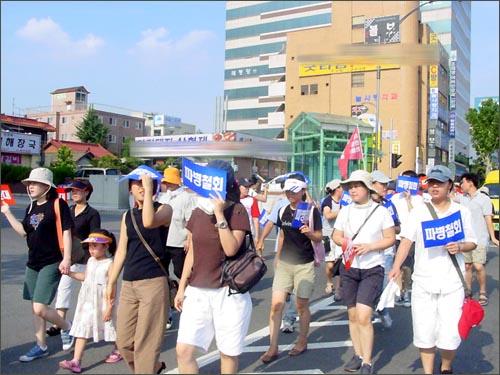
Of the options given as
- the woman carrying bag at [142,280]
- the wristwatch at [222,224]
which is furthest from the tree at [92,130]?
the wristwatch at [222,224]

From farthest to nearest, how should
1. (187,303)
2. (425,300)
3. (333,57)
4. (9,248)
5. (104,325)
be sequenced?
(9,248), (104,325), (425,300), (333,57), (187,303)

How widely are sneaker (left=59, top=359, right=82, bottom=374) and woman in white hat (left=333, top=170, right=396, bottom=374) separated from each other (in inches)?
93.3

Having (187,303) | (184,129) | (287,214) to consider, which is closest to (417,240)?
(287,214)

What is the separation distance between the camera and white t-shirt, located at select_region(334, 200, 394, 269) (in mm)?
4383

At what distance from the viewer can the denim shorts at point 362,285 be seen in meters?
4.29

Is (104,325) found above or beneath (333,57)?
beneath

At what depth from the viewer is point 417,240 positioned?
13.4 feet

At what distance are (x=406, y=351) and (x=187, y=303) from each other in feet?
9.07

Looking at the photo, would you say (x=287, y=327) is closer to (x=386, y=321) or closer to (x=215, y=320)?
(x=386, y=321)

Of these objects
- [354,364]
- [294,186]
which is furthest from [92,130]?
[354,364]

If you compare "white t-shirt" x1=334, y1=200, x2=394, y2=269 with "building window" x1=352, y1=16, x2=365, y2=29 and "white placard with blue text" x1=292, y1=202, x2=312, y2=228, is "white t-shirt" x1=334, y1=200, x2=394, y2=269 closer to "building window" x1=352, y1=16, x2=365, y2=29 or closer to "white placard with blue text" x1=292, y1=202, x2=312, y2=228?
"white placard with blue text" x1=292, y1=202, x2=312, y2=228

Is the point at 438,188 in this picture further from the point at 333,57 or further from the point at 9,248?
the point at 9,248

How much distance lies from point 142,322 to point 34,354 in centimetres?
165

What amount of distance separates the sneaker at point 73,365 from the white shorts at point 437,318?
2.89 metres
